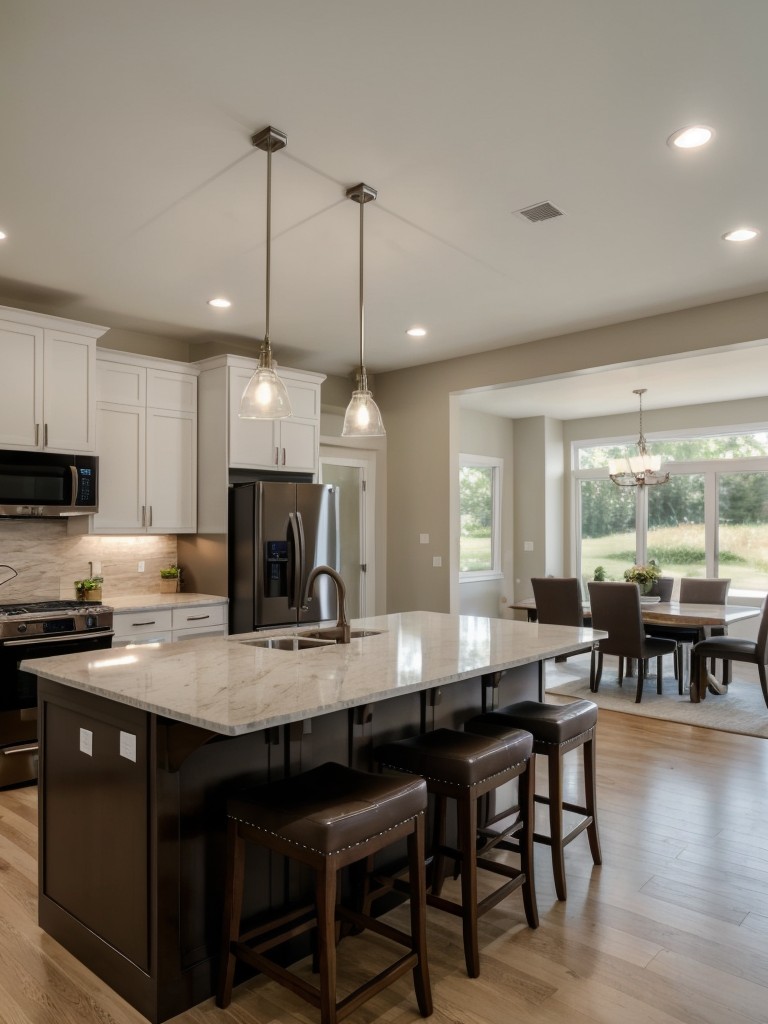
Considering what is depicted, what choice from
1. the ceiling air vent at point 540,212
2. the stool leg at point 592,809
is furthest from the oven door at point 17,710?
the ceiling air vent at point 540,212

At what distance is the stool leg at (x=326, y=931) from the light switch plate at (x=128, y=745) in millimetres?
635

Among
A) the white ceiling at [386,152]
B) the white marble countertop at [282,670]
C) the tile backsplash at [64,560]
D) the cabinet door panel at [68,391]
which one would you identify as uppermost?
the white ceiling at [386,152]

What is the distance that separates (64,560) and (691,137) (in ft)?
13.8

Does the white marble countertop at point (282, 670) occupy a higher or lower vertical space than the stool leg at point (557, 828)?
higher

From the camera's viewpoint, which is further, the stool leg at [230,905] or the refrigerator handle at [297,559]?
the refrigerator handle at [297,559]

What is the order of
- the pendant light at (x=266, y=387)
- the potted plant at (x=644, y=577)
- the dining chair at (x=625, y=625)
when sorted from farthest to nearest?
the potted plant at (x=644, y=577) → the dining chair at (x=625, y=625) → the pendant light at (x=266, y=387)

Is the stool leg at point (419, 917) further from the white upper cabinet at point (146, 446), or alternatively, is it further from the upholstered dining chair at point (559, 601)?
the upholstered dining chair at point (559, 601)

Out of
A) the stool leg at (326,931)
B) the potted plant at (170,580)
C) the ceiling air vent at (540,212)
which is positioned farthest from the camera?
the potted plant at (170,580)

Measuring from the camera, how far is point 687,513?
852 centimetres

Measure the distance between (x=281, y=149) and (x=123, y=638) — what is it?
9.73 feet

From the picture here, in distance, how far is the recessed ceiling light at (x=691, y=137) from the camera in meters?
2.60

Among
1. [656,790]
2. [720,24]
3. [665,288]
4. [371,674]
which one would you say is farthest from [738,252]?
[371,674]

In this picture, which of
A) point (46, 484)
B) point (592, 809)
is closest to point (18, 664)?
point (46, 484)

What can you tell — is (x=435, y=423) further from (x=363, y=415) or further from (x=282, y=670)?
(x=282, y=670)
